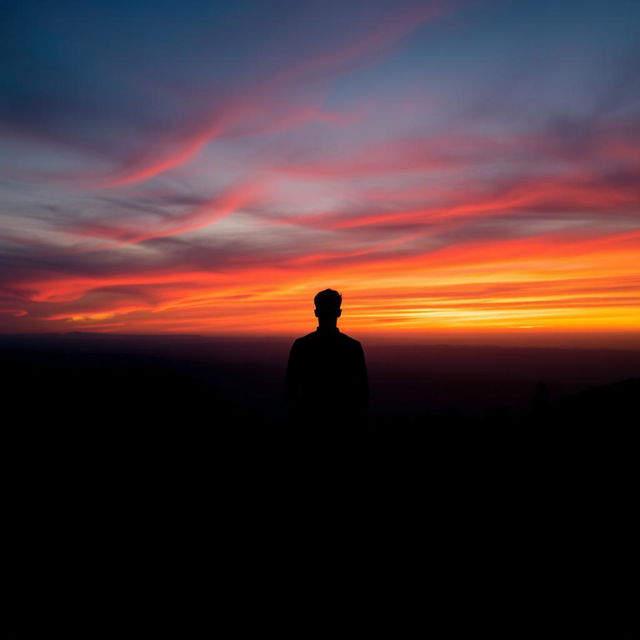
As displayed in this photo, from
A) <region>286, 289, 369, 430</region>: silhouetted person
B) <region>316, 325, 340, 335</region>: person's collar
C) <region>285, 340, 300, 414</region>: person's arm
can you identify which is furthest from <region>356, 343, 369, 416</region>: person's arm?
<region>285, 340, 300, 414</region>: person's arm

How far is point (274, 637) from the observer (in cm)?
485

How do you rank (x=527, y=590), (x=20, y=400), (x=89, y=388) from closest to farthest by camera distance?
(x=527, y=590)
(x=20, y=400)
(x=89, y=388)

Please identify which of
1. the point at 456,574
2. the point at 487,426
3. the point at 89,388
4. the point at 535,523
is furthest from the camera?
the point at 89,388

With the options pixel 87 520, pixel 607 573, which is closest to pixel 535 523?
pixel 607 573

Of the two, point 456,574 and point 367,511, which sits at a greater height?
point 367,511

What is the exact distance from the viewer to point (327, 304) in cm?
574

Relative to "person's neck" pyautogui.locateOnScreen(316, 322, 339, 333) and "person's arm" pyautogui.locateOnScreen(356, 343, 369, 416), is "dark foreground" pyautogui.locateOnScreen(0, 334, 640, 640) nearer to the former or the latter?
"person's arm" pyautogui.locateOnScreen(356, 343, 369, 416)

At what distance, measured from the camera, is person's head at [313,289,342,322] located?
5.73 m

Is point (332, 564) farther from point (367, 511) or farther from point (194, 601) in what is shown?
point (194, 601)

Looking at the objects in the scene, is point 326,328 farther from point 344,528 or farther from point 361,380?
point 344,528

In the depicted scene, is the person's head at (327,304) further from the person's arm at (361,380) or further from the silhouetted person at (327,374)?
the person's arm at (361,380)

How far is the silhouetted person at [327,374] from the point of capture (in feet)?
18.9

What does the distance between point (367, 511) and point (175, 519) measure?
466 cm

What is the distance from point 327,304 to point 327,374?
0.90 metres
